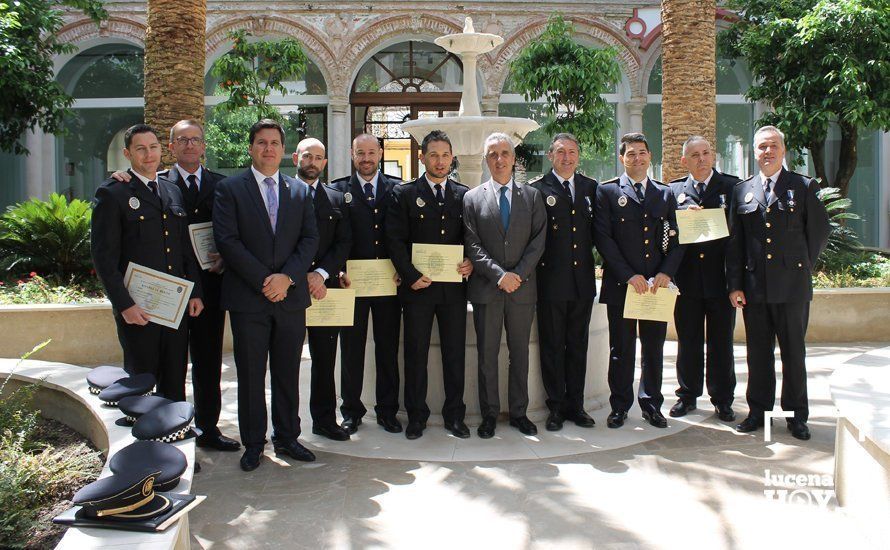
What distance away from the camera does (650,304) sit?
5.69 m

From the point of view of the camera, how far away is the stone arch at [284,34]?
1772cm

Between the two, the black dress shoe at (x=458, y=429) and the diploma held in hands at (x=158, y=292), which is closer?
the diploma held in hands at (x=158, y=292)

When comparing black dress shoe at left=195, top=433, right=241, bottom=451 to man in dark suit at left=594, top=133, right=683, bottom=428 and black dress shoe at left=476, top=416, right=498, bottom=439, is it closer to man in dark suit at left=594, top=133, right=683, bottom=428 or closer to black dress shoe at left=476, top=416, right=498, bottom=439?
black dress shoe at left=476, top=416, right=498, bottom=439

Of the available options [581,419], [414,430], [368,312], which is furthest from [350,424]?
[581,419]

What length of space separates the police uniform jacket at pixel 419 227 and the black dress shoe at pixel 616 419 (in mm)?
1495

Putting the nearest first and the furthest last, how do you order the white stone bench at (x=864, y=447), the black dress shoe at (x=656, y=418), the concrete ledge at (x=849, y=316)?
the white stone bench at (x=864, y=447), the black dress shoe at (x=656, y=418), the concrete ledge at (x=849, y=316)

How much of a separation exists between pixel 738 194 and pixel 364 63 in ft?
46.1

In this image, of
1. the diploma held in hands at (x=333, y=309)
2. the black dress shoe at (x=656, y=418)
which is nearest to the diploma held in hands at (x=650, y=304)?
the black dress shoe at (x=656, y=418)

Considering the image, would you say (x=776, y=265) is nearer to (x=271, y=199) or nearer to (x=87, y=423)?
(x=271, y=199)

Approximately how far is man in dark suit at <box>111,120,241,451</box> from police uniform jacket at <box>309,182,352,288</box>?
703 millimetres

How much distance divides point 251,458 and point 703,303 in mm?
3674

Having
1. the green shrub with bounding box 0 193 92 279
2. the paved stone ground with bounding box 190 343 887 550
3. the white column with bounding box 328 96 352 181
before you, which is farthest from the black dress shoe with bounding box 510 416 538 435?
the white column with bounding box 328 96 352 181

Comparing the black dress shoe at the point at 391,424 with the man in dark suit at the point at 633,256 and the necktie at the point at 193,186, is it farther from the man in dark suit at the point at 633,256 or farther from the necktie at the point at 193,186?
the necktie at the point at 193,186

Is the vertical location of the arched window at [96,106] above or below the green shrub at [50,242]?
above
